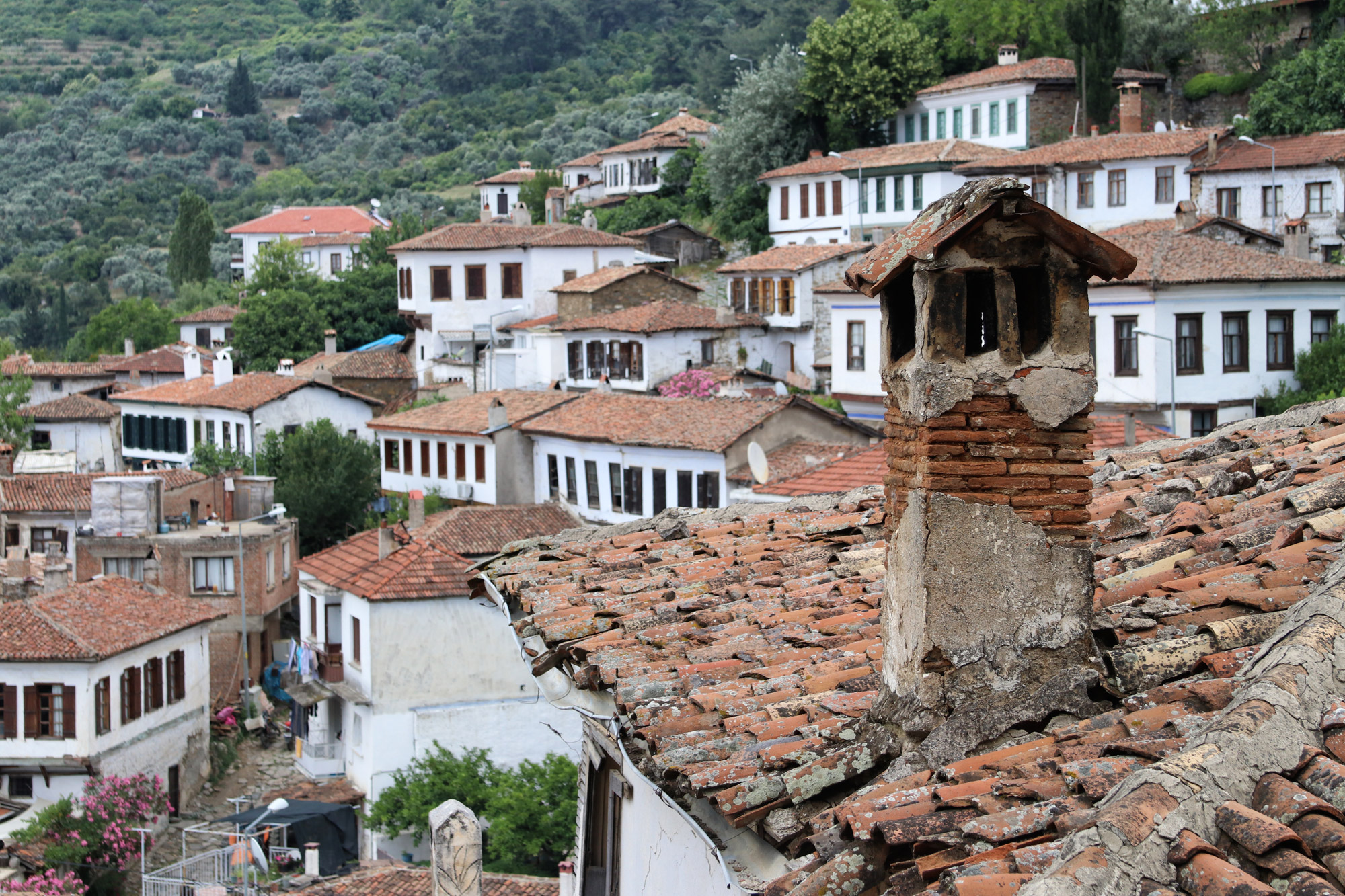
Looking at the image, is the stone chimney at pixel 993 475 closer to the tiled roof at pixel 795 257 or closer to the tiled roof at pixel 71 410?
the tiled roof at pixel 795 257

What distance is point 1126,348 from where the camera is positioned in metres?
32.2

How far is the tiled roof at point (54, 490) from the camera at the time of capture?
4081cm

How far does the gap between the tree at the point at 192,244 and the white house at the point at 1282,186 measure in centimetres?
6196

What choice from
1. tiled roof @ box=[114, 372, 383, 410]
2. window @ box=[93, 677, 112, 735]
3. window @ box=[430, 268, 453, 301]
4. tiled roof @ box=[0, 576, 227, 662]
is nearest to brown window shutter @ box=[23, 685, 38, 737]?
tiled roof @ box=[0, 576, 227, 662]

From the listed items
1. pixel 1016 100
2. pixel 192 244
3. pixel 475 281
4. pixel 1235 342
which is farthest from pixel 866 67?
pixel 192 244

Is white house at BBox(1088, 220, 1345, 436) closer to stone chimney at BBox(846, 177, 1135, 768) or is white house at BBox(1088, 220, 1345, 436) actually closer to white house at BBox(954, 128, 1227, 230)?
white house at BBox(954, 128, 1227, 230)

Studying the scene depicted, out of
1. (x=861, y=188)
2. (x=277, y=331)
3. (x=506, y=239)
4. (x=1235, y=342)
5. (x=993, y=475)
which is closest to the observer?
(x=993, y=475)

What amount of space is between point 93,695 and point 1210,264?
78.4ft

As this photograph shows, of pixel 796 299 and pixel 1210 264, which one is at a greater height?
pixel 796 299

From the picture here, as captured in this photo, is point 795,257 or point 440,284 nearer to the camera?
point 795,257

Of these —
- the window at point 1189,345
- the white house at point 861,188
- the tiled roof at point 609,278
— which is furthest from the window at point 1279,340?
the tiled roof at point 609,278

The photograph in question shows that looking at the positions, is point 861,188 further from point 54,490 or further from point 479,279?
point 54,490

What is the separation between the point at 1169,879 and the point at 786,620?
3.47 metres

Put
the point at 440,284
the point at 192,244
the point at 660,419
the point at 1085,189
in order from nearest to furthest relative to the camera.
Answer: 1. the point at 660,419
2. the point at 1085,189
3. the point at 440,284
4. the point at 192,244
